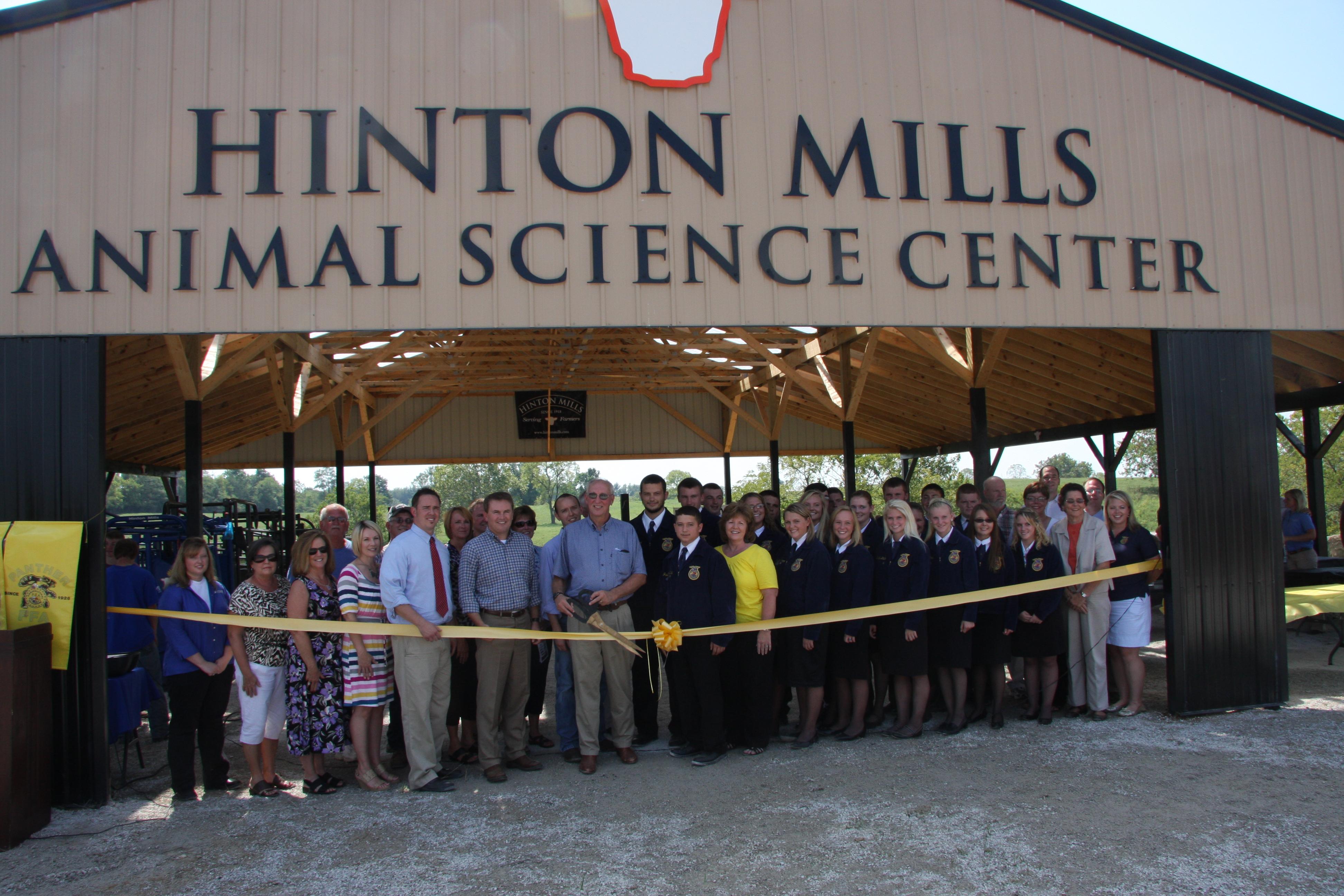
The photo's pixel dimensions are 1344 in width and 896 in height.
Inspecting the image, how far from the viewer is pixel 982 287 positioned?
530 cm

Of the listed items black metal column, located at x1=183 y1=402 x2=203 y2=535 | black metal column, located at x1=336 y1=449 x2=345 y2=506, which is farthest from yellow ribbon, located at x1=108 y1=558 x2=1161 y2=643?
black metal column, located at x1=336 y1=449 x2=345 y2=506

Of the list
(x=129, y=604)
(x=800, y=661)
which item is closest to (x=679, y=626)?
(x=800, y=661)

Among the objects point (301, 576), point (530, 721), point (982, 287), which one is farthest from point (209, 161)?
point (982, 287)

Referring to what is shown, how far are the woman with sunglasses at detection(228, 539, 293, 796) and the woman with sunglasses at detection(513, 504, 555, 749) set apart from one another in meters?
1.39

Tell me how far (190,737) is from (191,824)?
52cm

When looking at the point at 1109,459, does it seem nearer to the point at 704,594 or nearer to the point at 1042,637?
the point at 1042,637

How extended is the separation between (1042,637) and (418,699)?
376 cm

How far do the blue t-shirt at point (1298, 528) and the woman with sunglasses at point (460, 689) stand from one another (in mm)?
9370

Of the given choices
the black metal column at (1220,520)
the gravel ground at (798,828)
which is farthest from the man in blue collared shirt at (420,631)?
the black metal column at (1220,520)

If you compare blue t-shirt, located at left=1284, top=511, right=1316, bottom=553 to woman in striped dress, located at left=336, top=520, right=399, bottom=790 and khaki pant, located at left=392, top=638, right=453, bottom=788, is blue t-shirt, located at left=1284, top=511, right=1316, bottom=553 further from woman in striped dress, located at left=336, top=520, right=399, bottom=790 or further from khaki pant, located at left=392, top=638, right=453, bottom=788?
woman in striped dress, located at left=336, top=520, right=399, bottom=790

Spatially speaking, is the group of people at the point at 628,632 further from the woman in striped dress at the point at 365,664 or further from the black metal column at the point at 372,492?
the black metal column at the point at 372,492

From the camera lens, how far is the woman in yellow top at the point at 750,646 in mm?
5023

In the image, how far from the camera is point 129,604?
5.26 m

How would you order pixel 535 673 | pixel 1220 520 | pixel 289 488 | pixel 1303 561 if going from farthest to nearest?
pixel 289 488, pixel 1303 561, pixel 1220 520, pixel 535 673
